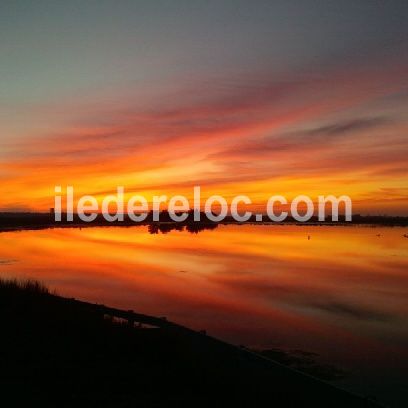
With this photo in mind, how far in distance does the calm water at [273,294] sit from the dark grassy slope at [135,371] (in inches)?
128

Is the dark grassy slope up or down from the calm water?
up

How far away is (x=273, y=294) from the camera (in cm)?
2420

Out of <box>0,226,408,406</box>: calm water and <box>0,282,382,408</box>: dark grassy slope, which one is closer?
<box>0,282,382,408</box>: dark grassy slope

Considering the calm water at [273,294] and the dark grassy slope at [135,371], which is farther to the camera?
the calm water at [273,294]

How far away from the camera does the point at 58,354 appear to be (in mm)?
10867

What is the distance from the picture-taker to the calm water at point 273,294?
14625mm

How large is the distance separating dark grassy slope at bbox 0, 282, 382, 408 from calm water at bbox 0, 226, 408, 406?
10.7 ft

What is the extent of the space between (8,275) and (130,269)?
25.4 ft

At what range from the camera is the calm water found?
14625 millimetres

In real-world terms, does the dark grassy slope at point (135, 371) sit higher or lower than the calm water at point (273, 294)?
higher

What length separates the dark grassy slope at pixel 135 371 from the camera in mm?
8312

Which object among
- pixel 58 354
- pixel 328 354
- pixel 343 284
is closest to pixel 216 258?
pixel 343 284

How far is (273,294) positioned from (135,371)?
15077 mm

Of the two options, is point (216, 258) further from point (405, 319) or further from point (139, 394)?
point (139, 394)
